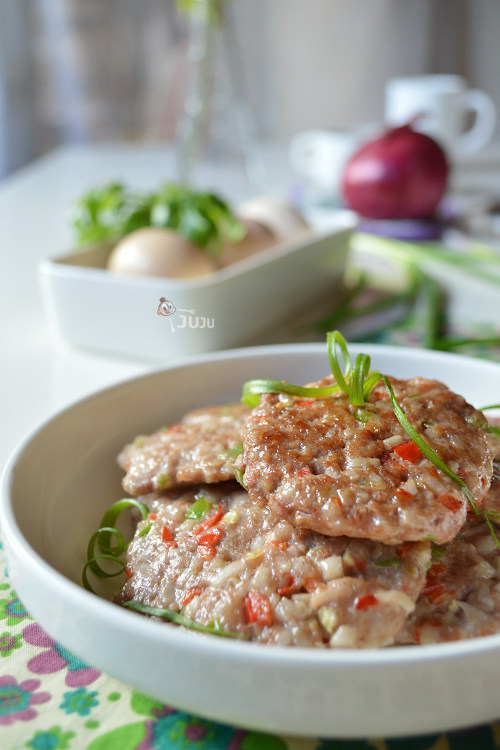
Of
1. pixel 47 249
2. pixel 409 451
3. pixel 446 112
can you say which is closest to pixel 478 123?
pixel 446 112

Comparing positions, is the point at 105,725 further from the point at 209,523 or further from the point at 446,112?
the point at 446,112

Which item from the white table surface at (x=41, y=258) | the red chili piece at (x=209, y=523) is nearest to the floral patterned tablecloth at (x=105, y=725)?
the red chili piece at (x=209, y=523)

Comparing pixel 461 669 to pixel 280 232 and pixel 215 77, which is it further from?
pixel 215 77

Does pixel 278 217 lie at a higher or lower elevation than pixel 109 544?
higher

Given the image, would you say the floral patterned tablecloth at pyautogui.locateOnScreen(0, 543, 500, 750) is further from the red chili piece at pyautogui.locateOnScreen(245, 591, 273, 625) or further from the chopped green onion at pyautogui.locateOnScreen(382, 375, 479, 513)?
the chopped green onion at pyautogui.locateOnScreen(382, 375, 479, 513)

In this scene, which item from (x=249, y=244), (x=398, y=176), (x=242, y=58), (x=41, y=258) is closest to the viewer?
(x=249, y=244)
